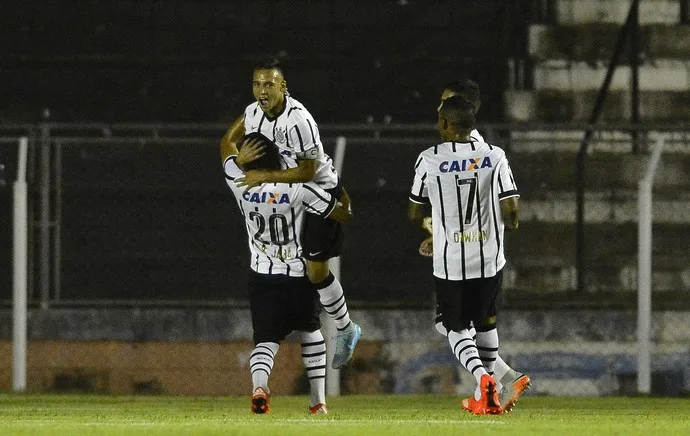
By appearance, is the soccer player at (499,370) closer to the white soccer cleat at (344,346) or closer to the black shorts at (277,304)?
the black shorts at (277,304)

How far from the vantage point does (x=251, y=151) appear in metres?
8.08

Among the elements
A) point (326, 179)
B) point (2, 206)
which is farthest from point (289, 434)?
point (2, 206)

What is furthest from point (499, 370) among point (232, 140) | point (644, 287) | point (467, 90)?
point (644, 287)

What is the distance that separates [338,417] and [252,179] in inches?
49.1

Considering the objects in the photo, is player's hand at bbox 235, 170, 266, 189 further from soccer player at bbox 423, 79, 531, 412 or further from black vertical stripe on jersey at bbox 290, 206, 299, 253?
soccer player at bbox 423, 79, 531, 412

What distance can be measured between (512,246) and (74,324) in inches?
133

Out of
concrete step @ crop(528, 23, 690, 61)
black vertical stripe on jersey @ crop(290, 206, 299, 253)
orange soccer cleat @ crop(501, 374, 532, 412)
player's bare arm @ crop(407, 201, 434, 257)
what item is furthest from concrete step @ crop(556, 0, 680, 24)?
orange soccer cleat @ crop(501, 374, 532, 412)

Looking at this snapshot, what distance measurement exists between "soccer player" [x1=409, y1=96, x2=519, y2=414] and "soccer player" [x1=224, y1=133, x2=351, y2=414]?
1.90ft

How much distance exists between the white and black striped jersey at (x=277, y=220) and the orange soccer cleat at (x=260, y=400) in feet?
2.03

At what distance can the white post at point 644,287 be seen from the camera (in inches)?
448

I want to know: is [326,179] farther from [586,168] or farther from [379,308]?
[586,168]

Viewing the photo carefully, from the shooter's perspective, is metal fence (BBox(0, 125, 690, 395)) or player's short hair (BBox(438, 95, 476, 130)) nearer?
player's short hair (BBox(438, 95, 476, 130))

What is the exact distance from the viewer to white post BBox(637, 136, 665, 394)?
37.3ft

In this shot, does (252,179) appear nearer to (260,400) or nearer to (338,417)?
(260,400)
